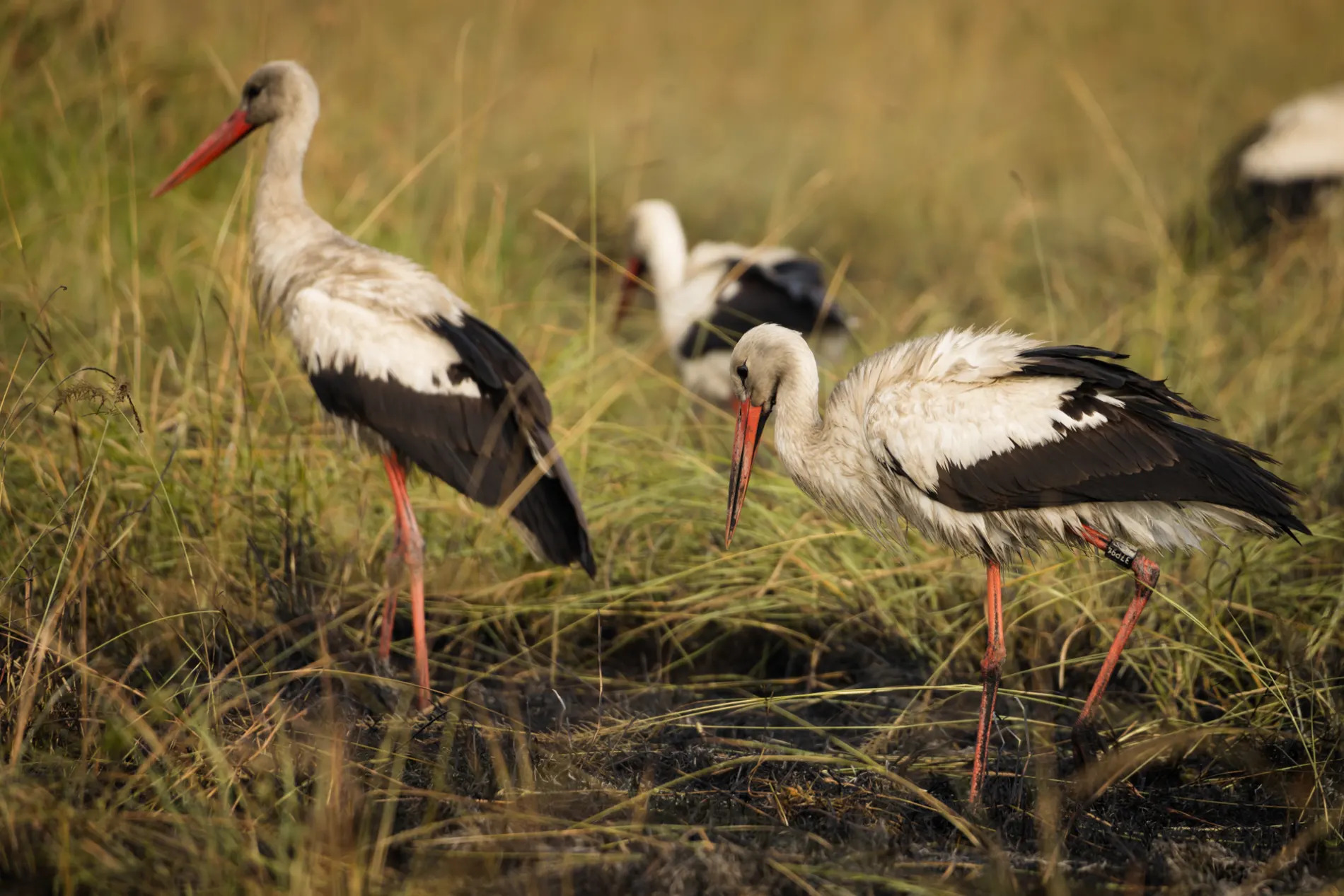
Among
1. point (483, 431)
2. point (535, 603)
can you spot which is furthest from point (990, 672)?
point (483, 431)

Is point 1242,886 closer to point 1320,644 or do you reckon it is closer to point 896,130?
point 1320,644

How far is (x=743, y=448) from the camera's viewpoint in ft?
13.0

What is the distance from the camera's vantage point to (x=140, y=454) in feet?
13.5

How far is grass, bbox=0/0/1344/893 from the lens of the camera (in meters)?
2.90

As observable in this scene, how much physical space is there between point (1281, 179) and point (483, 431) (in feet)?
19.1

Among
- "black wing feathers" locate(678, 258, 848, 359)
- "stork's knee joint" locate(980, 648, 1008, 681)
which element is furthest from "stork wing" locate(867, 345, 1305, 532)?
"black wing feathers" locate(678, 258, 848, 359)

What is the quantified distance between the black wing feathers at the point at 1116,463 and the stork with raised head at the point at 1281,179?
15.5 feet

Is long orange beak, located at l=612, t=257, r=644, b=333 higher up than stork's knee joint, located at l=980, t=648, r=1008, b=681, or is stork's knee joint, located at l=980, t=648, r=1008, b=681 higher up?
long orange beak, located at l=612, t=257, r=644, b=333

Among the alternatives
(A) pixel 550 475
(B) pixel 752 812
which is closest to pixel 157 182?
(A) pixel 550 475

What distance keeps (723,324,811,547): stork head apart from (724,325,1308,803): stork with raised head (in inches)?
1.6

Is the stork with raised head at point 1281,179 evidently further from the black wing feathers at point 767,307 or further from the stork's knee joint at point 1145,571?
the stork's knee joint at point 1145,571

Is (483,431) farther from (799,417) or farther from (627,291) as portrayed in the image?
(627,291)

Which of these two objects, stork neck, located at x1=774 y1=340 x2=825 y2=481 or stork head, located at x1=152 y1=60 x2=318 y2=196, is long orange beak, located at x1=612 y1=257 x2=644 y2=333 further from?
stork neck, located at x1=774 y1=340 x2=825 y2=481

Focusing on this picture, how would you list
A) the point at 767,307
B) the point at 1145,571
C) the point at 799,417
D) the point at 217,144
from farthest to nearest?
the point at 767,307, the point at 217,144, the point at 799,417, the point at 1145,571
